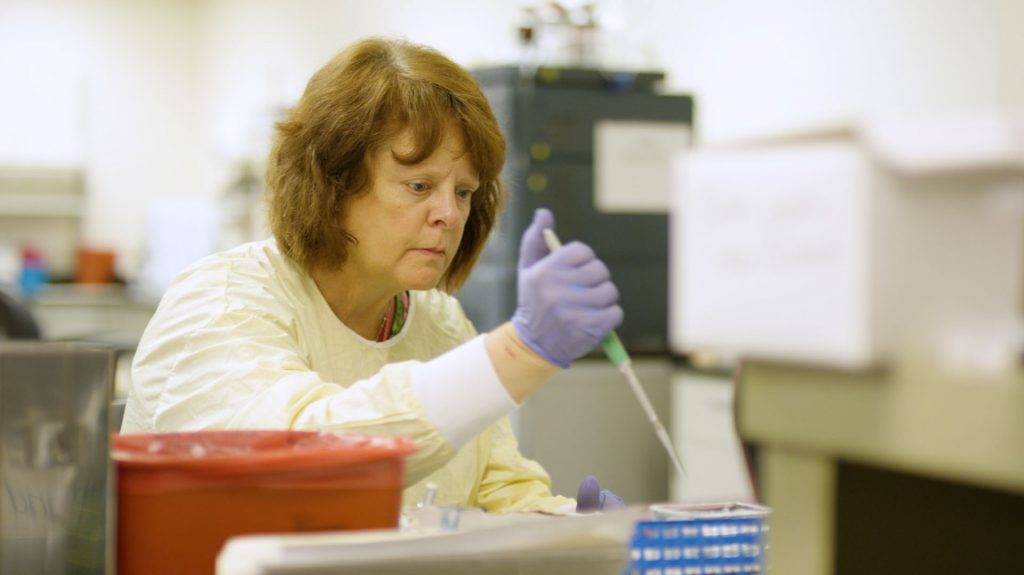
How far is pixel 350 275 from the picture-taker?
1.69 meters

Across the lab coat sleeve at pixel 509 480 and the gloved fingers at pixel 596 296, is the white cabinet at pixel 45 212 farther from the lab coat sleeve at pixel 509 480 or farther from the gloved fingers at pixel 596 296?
the gloved fingers at pixel 596 296

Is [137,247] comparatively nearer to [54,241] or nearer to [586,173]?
[54,241]

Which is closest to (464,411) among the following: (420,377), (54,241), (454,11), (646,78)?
(420,377)

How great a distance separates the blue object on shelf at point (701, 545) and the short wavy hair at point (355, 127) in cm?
72

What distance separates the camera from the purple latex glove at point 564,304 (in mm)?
1109

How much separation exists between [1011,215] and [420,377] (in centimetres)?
64

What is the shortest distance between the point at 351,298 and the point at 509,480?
34 cm

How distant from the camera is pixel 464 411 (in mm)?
1123

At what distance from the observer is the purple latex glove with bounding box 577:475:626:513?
1.42 metres

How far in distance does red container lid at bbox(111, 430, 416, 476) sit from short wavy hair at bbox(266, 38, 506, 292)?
602mm

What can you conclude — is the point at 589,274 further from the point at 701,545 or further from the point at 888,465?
the point at 888,465

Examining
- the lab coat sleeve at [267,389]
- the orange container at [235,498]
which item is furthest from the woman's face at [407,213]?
the orange container at [235,498]

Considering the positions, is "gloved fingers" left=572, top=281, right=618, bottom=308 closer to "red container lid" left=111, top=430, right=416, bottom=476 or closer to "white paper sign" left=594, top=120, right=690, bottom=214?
"red container lid" left=111, top=430, right=416, bottom=476

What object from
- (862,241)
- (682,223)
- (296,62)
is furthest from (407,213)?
(296,62)
